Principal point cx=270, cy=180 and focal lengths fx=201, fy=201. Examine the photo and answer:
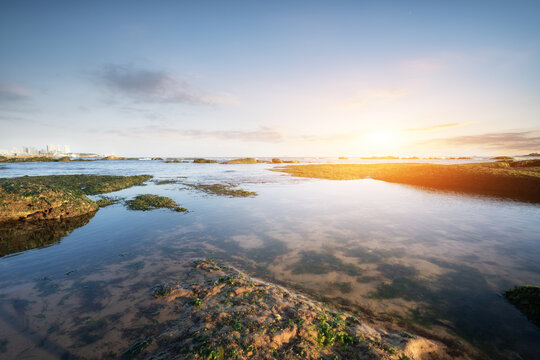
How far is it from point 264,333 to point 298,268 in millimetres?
3953

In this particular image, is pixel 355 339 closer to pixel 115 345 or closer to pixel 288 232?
pixel 115 345

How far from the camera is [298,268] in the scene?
8.07 meters

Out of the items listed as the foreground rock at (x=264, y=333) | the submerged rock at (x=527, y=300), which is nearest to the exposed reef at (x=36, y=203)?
the foreground rock at (x=264, y=333)

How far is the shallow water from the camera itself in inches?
192

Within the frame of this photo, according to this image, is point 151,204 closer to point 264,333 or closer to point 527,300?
point 264,333

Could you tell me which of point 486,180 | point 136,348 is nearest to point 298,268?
point 136,348

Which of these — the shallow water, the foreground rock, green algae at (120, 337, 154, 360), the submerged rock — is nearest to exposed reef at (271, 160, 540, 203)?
the shallow water

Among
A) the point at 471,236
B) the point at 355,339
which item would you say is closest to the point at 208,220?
the point at 355,339

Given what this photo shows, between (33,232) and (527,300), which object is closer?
(527,300)

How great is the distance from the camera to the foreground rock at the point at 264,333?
3.92 meters

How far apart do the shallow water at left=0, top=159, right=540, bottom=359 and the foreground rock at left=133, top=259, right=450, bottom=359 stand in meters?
0.66

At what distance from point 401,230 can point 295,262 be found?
7.84 meters

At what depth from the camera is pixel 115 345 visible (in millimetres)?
4305

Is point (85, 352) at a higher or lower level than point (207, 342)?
lower
